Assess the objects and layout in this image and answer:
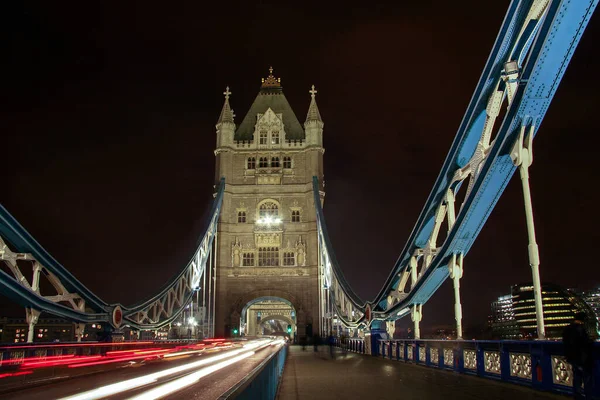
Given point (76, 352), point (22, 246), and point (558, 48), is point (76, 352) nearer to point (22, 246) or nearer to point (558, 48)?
point (22, 246)

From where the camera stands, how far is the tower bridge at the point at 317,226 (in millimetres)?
11875

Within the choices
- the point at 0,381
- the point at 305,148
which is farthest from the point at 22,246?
the point at 305,148

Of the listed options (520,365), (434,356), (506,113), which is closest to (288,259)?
(434,356)

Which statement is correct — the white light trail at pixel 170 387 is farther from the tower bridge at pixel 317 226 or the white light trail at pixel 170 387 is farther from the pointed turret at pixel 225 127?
the pointed turret at pixel 225 127

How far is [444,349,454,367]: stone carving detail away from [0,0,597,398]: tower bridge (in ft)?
0.09

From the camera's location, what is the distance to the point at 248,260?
51.2 m

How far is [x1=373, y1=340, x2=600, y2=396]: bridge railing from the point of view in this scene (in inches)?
376

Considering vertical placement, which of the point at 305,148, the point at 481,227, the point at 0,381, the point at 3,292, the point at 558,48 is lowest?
the point at 0,381

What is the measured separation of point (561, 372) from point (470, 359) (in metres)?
4.31

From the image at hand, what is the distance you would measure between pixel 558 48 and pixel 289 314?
6286 centimetres

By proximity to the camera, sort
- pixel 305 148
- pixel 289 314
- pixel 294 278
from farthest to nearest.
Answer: pixel 289 314 → pixel 305 148 → pixel 294 278

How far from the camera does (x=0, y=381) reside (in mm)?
13078

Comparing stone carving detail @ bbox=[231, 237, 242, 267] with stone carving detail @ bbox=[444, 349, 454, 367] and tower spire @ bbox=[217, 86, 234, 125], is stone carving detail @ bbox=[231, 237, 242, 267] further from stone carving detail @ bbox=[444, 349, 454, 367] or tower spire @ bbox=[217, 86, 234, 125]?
stone carving detail @ bbox=[444, 349, 454, 367]

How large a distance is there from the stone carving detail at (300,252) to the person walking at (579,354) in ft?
140
